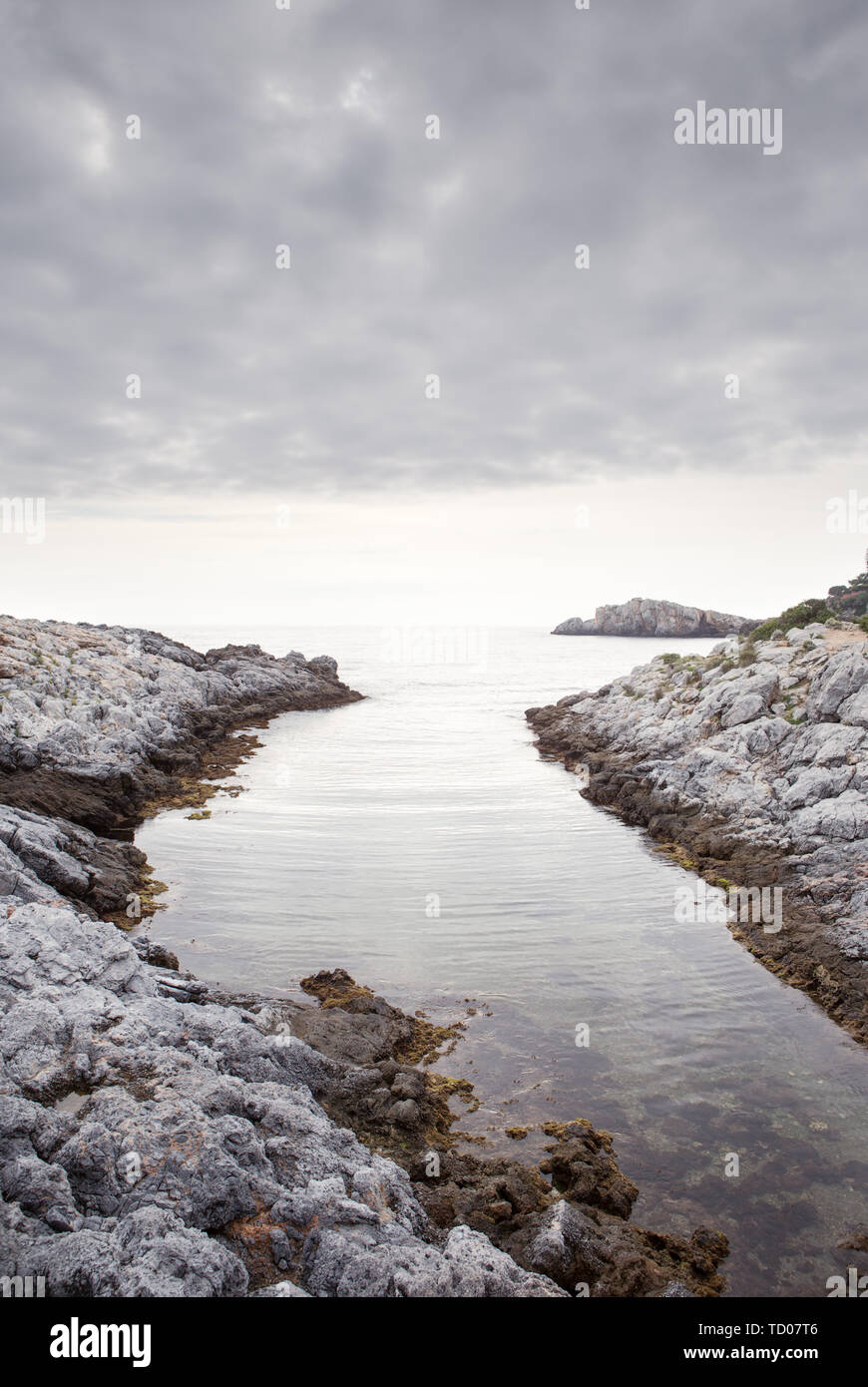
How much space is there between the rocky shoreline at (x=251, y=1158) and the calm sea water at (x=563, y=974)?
82cm

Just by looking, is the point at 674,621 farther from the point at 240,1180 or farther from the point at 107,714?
the point at 240,1180

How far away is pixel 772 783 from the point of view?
25.2 m

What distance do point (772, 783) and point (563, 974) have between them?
13.0 meters

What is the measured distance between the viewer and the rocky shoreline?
7133mm

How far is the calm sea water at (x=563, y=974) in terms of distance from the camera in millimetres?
10109

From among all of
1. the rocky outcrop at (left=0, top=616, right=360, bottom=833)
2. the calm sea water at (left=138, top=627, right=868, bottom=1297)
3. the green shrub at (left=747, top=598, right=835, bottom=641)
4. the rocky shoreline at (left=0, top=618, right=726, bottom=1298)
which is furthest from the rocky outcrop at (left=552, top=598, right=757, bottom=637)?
the rocky shoreline at (left=0, top=618, right=726, bottom=1298)

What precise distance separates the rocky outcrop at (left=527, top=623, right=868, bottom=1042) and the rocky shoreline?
7877mm

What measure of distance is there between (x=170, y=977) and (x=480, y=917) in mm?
8084

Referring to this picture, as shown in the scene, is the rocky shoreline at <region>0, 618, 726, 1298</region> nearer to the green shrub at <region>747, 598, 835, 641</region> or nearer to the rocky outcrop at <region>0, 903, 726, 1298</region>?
the rocky outcrop at <region>0, 903, 726, 1298</region>

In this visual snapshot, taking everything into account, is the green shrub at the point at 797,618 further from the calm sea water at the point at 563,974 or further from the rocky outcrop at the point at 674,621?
A: the rocky outcrop at the point at 674,621

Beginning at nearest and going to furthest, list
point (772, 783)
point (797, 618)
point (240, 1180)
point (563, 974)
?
1. point (240, 1180)
2. point (563, 974)
3. point (772, 783)
4. point (797, 618)

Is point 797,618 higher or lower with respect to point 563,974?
higher

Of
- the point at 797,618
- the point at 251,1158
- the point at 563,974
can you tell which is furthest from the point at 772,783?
the point at 251,1158

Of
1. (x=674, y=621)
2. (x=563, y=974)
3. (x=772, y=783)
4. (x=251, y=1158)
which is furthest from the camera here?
(x=674, y=621)
